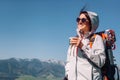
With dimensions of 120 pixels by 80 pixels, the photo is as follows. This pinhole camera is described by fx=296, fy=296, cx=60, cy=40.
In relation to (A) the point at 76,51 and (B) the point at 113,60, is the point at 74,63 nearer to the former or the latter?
(A) the point at 76,51

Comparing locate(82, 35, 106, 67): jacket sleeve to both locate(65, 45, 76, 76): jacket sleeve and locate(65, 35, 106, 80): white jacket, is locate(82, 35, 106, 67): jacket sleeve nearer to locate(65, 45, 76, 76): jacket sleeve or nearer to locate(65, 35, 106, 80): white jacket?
locate(65, 35, 106, 80): white jacket

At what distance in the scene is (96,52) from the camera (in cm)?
525

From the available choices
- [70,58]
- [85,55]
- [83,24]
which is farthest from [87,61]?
[83,24]

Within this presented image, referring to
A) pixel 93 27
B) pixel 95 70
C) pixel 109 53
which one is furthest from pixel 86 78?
pixel 93 27

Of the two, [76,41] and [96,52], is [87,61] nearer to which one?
[96,52]

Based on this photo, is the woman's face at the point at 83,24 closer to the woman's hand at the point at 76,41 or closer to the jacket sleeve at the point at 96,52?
the jacket sleeve at the point at 96,52

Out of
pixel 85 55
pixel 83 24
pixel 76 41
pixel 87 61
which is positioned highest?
pixel 83 24

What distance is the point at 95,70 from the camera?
17.3ft

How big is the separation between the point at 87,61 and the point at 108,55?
426mm

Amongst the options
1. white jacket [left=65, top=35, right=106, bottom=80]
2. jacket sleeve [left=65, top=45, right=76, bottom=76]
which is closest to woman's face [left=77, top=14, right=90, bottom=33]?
white jacket [left=65, top=35, right=106, bottom=80]

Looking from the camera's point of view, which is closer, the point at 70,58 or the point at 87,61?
the point at 87,61

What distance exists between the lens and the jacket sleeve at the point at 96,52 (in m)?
Answer: 5.17

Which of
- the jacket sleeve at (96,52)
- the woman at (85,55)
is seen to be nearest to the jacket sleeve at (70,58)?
the woman at (85,55)

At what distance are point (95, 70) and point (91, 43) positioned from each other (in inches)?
19.7
